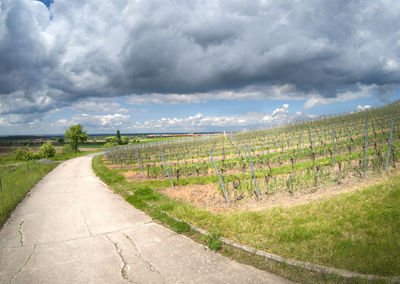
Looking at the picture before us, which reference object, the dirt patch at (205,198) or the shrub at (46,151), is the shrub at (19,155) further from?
the dirt patch at (205,198)

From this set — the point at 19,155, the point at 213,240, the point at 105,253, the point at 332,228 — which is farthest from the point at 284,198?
the point at 19,155

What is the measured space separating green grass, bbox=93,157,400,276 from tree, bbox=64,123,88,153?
70658 millimetres

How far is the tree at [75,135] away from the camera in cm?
6625

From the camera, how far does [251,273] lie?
3.65 m

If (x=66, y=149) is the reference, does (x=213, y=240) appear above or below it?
below

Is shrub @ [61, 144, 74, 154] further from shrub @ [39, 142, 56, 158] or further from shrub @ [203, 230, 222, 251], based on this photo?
shrub @ [203, 230, 222, 251]

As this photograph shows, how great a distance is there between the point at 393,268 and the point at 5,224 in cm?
956

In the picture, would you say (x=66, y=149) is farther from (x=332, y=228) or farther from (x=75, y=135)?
(x=332, y=228)

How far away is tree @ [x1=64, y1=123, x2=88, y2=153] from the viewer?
66250 millimetres

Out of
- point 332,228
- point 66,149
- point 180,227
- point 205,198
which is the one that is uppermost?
point 66,149

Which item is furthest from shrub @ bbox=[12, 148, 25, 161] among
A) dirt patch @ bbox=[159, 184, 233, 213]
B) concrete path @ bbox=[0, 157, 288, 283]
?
dirt patch @ bbox=[159, 184, 233, 213]

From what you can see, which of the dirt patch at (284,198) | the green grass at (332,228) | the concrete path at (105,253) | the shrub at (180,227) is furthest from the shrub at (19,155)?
the shrub at (180,227)

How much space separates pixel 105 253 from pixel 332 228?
4806 millimetres

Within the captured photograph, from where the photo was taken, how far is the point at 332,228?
4.57 metres
